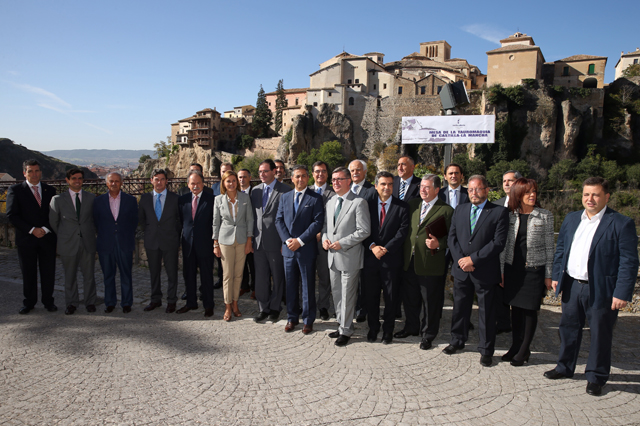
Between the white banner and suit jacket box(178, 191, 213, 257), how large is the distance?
3648 millimetres

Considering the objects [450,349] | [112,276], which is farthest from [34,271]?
[450,349]

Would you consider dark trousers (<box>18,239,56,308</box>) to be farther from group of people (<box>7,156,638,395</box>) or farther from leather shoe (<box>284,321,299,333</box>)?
leather shoe (<box>284,321,299,333</box>)

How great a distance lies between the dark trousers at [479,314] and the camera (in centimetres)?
394

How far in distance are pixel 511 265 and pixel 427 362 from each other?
1.36 metres

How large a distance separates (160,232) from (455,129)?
17.2ft

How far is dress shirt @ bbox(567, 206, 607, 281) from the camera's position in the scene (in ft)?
11.6

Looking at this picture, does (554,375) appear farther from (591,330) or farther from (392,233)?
(392,233)

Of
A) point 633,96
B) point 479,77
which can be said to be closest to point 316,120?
point 479,77

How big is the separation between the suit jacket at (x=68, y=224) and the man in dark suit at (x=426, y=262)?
4.52 meters

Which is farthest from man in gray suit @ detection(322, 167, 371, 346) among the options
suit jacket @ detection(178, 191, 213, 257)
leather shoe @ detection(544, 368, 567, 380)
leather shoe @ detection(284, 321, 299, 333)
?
leather shoe @ detection(544, 368, 567, 380)

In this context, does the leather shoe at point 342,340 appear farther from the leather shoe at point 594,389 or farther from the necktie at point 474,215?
the leather shoe at point 594,389

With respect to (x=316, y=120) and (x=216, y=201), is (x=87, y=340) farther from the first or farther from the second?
(x=316, y=120)

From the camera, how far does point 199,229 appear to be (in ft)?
17.7

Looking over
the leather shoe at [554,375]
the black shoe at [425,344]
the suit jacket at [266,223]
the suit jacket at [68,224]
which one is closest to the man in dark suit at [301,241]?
the suit jacket at [266,223]
